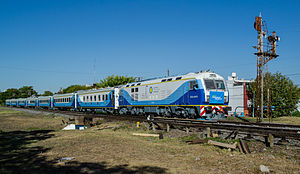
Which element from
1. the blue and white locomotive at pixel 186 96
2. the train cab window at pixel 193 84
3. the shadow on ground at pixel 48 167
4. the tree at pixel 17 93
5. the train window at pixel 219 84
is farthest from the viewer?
the tree at pixel 17 93

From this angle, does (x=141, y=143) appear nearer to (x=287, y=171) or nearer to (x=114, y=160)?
(x=114, y=160)

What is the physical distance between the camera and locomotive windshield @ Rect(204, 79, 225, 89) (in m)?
17.4

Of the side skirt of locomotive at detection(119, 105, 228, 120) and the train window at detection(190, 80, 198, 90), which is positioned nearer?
the side skirt of locomotive at detection(119, 105, 228, 120)

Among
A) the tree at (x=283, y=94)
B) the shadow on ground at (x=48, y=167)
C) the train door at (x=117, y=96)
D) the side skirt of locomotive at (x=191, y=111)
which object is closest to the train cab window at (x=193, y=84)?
the side skirt of locomotive at (x=191, y=111)

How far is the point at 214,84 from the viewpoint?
17.7 meters

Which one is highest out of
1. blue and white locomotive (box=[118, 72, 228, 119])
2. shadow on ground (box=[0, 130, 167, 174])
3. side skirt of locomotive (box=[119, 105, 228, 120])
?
blue and white locomotive (box=[118, 72, 228, 119])

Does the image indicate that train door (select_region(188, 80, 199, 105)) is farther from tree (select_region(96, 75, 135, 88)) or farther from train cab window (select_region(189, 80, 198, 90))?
tree (select_region(96, 75, 135, 88))

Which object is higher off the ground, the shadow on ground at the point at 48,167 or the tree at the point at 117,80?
the tree at the point at 117,80

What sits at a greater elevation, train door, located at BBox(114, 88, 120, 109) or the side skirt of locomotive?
train door, located at BBox(114, 88, 120, 109)

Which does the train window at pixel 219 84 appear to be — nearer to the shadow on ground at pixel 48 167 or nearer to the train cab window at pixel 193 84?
the train cab window at pixel 193 84

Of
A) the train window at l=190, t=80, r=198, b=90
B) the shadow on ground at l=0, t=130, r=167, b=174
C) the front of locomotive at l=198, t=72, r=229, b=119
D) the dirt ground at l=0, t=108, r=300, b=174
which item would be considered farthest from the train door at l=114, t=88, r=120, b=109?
the shadow on ground at l=0, t=130, r=167, b=174

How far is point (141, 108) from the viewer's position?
24.6 metres

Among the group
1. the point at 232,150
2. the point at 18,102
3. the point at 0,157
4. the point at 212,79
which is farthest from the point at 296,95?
the point at 18,102

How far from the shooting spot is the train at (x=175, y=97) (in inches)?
679
